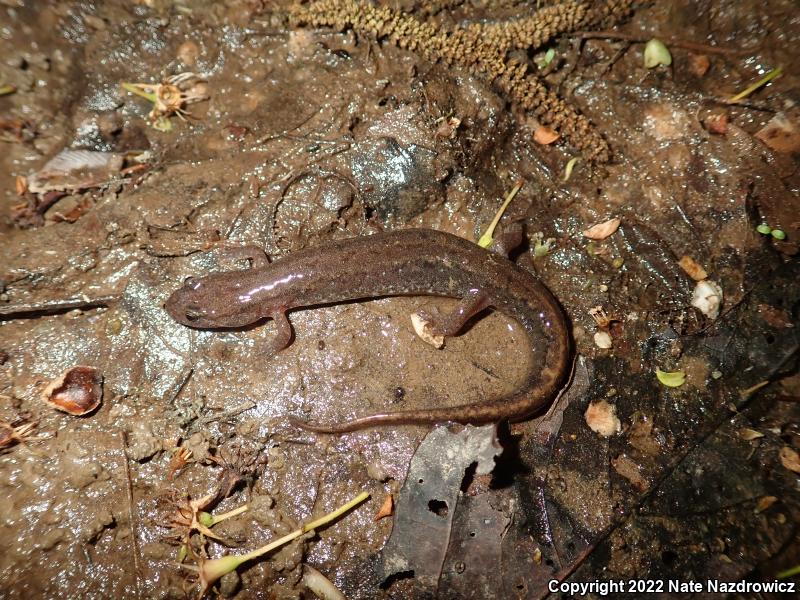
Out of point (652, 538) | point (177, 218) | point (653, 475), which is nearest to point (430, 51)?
point (177, 218)

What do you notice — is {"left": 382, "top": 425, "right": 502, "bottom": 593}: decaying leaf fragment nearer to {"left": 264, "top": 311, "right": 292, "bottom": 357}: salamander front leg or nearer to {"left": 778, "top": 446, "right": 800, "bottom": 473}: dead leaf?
{"left": 264, "top": 311, "right": 292, "bottom": 357}: salamander front leg

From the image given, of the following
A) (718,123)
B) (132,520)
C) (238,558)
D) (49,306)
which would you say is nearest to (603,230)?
(718,123)

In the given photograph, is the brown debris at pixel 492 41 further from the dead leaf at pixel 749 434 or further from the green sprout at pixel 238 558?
the green sprout at pixel 238 558

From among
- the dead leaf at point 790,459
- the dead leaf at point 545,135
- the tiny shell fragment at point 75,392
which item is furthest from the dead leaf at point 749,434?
the tiny shell fragment at point 75,392

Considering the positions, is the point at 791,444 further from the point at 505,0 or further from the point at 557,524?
the point at 505,0

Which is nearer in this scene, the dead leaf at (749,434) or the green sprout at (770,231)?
the dead leaf at (749,434)

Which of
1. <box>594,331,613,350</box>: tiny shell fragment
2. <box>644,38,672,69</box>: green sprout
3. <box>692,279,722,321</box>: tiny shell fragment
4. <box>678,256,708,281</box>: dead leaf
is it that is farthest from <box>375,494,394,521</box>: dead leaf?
<box>644,38,672,69</box>: green sprout
